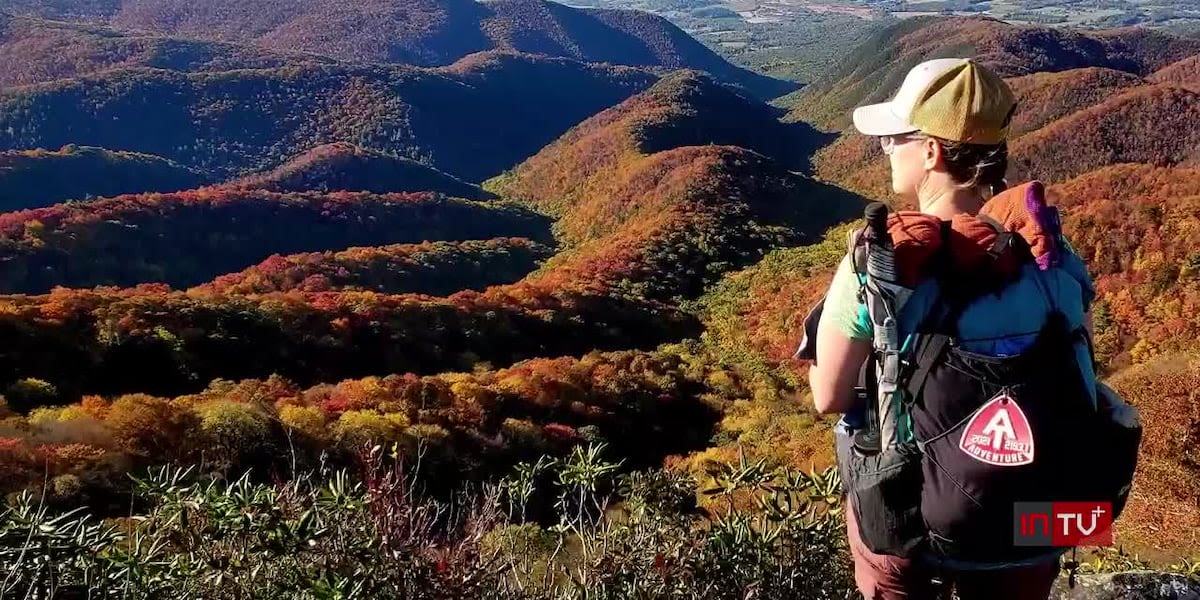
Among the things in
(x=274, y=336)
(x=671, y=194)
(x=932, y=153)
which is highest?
(x=932, y=153)

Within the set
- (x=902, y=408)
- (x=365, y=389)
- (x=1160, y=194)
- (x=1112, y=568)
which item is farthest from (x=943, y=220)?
(x=1160, y=194)

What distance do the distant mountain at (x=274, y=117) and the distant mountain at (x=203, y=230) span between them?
3264 centimetres

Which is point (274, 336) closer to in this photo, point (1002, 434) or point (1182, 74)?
point (1002, 434)

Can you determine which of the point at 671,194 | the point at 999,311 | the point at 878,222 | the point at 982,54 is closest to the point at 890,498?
the point at 999,311

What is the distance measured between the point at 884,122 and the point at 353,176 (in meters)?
74.5

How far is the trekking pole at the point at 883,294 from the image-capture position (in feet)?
5.03

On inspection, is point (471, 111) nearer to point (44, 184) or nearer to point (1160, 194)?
point (44, 184)

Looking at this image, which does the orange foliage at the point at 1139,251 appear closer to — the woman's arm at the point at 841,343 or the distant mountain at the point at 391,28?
the woman's arm at the point at 841,343

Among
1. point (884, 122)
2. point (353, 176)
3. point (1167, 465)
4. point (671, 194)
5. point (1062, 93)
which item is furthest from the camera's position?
point (353, 176)

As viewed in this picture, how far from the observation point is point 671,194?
Result: 1956 inches

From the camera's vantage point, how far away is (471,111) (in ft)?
338

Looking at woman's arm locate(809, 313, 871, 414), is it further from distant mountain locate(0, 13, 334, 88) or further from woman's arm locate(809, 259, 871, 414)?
distant mountain locate(0, 13, 334, 88)

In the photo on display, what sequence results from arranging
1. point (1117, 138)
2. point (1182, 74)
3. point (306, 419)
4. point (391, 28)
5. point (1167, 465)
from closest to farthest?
point (1167, 465) → point (306, 419) → point (1117, 138) → point (1182, 74) → point (391, 28)

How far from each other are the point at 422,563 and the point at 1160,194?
27.3 meters
